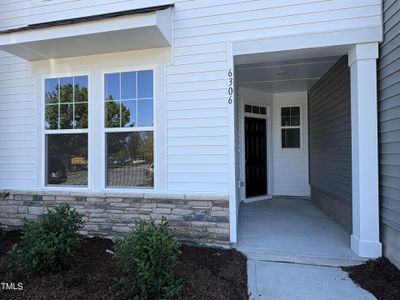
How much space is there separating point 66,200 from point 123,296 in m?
2.55

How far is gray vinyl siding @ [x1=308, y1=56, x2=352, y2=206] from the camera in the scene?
4.72 metres

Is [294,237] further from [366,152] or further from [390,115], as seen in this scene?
[390,115]

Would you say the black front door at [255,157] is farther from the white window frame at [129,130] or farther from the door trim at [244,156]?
the white window frame at [129,130]

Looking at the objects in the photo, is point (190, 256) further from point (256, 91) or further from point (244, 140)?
point (256, 91)

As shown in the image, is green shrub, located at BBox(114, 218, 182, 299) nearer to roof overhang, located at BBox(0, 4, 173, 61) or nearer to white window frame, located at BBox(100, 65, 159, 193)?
white window frame, located at BBox(100, 65, 159, 193)

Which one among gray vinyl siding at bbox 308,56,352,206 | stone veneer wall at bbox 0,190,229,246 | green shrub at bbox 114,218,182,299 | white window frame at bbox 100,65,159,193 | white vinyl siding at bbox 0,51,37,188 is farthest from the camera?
white vinyl siding at bbox 0,51,37,188

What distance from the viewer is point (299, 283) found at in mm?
3250

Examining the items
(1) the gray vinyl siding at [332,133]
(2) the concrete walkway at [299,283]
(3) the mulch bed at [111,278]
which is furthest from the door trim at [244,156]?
(2) the concrete walkway at [299,283]

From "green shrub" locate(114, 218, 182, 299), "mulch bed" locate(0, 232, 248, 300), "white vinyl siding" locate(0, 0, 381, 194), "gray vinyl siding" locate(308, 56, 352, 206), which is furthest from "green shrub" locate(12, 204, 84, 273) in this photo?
"gray vinyl siding" locate(308, 56, 352, 206)

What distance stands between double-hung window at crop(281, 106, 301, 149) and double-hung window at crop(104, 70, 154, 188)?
4672mm

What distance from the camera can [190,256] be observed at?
12.5ft

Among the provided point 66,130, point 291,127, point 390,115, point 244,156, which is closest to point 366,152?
point 390,115

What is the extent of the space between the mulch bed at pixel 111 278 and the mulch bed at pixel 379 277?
130cm

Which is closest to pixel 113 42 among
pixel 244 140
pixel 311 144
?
pixel 244 140
